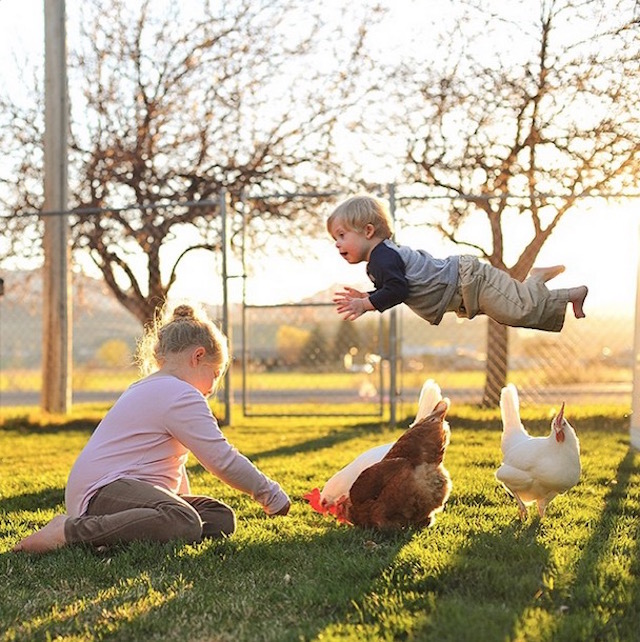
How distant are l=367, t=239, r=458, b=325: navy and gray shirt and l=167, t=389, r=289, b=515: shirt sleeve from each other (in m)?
0.94

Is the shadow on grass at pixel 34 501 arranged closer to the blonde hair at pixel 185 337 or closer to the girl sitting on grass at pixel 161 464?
the girl sitting on grass at pixel 161 464

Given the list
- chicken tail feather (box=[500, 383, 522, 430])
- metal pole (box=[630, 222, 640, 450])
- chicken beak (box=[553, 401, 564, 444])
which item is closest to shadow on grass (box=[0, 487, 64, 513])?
chicken tail feather (box=[500, 383, 522, 430])

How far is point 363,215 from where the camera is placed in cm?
426

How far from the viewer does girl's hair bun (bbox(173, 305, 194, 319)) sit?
419 cm

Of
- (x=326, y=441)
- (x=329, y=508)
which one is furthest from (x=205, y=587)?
(x=326, y=441)

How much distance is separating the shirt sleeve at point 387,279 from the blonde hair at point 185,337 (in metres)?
0.75

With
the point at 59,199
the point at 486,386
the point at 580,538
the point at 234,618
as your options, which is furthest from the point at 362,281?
the point at 234,618

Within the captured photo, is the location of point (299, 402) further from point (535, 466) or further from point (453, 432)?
point (535, 466)

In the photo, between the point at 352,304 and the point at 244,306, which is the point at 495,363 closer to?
the point at 244,306

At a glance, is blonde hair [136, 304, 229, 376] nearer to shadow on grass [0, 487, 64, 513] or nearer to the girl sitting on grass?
the girl sitting on grass

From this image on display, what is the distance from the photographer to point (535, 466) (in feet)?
13.0

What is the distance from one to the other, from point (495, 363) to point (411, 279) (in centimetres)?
638

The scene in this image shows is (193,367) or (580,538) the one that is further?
(193,367)

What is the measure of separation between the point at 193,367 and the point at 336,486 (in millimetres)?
912
